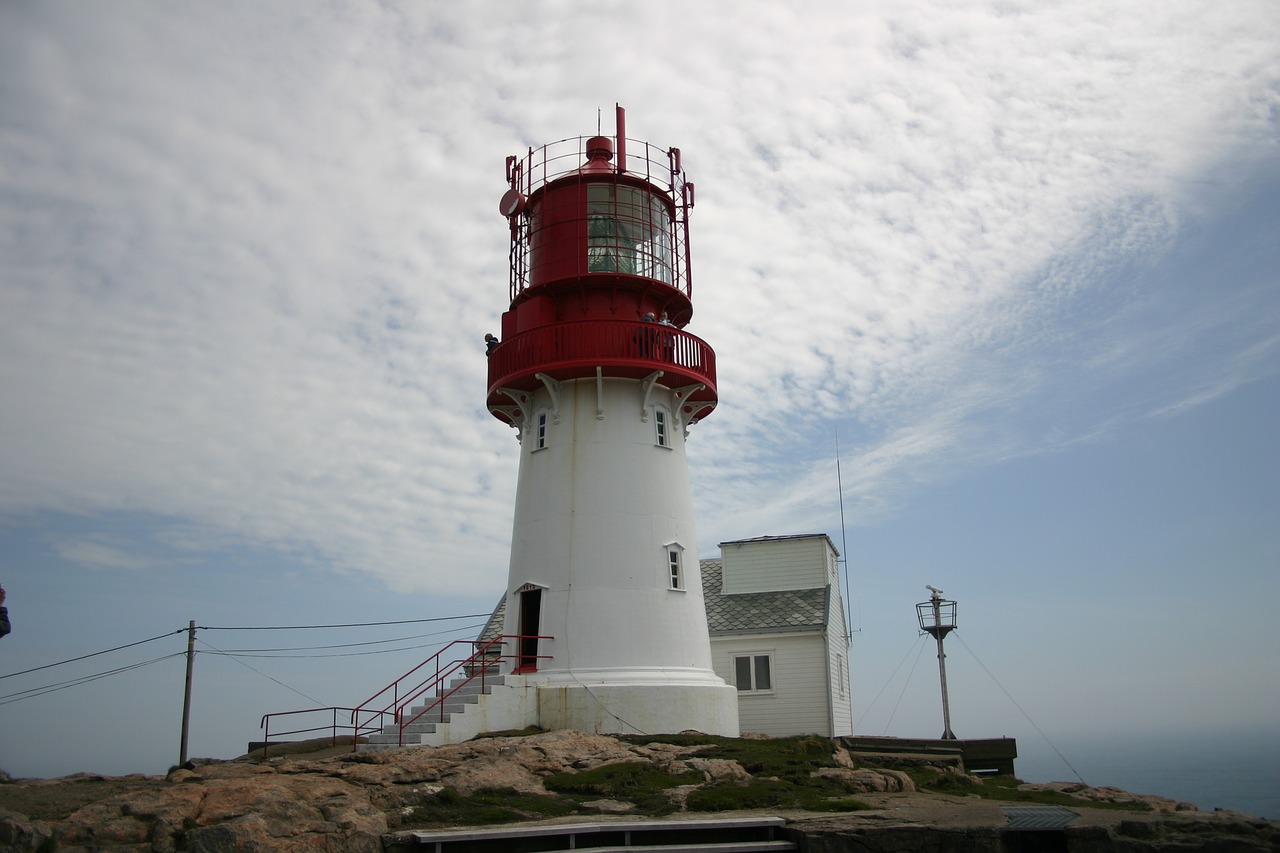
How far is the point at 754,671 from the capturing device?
29906mm

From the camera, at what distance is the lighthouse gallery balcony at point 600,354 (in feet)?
74.8

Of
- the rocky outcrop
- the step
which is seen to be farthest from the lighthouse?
the step

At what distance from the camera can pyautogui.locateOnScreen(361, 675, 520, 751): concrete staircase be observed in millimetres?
18859

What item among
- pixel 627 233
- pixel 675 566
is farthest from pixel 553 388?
pixel 675 566

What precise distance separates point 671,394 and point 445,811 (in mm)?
12653

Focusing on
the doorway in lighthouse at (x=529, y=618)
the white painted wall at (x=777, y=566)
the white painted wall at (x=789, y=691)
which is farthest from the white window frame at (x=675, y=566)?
the white painted wall at (x=777, y=566)

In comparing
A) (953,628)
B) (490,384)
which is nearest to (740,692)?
(953,628)

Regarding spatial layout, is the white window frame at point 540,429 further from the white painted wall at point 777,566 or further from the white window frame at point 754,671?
the white painted wall at point 777,566

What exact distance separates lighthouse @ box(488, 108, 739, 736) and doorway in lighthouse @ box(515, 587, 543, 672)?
0.12ft

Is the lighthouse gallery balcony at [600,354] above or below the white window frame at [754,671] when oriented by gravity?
above

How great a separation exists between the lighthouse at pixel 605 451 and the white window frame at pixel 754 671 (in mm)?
6872

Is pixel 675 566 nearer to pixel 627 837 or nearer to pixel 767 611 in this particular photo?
pixel 767 611

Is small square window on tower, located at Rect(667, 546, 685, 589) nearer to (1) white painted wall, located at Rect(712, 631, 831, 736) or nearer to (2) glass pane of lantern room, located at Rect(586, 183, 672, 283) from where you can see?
(2) glass pane of lantern room, located at Rect(586, 183, 672, 283)

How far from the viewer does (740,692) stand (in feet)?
97.2
